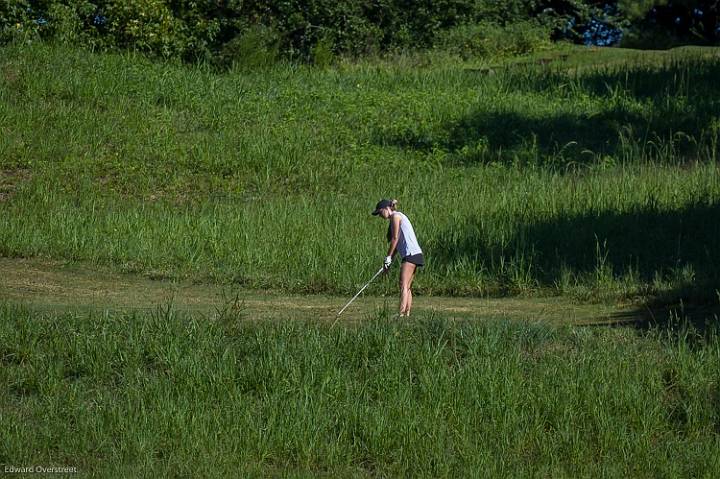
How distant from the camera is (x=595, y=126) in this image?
81.5 ft

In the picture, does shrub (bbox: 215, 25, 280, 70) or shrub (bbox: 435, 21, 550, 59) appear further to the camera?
shrub (bbox: 435, 21, 550, 59)

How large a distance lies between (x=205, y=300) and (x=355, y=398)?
16.4ft

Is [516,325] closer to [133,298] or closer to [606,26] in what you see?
[133,298]

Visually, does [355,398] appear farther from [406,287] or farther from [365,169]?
[365,169]

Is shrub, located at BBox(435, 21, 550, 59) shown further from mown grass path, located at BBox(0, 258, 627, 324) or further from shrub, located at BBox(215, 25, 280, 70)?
mown grass path, located at BBox(0, 258, 627, 324)

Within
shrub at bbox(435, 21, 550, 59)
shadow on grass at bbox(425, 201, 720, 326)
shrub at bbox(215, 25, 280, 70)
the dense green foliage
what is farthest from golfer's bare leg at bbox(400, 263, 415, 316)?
shrub at bbox(435, 21, 550, 59)

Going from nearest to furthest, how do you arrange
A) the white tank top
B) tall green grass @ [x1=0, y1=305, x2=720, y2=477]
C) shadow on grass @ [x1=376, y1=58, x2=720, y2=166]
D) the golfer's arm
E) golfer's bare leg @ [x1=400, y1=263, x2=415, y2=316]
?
tall green grass @ [x1=0, y1=305, x2=720, y2=477]
golfer's bare leg @ [x1=400, y1=263, x2=415, y2=316]
the golfer's arm
the white tank top
shadow on grass @ [x1=376, y1=58, x2=720, y2=166]

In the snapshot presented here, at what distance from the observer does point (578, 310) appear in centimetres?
1420

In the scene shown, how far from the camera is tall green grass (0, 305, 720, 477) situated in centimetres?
918

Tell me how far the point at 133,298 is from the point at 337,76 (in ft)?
48.2

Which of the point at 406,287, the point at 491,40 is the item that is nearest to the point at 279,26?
the point at 491,40

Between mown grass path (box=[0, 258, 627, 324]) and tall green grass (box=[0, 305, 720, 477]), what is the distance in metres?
1.72

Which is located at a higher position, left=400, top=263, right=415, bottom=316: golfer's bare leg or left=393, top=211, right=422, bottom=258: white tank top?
left=393, top=211, right=422, bottom=258: white tank top

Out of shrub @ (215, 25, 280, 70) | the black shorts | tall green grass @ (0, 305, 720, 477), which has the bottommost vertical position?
tall green grass @ (0, 305, 720, 477)
